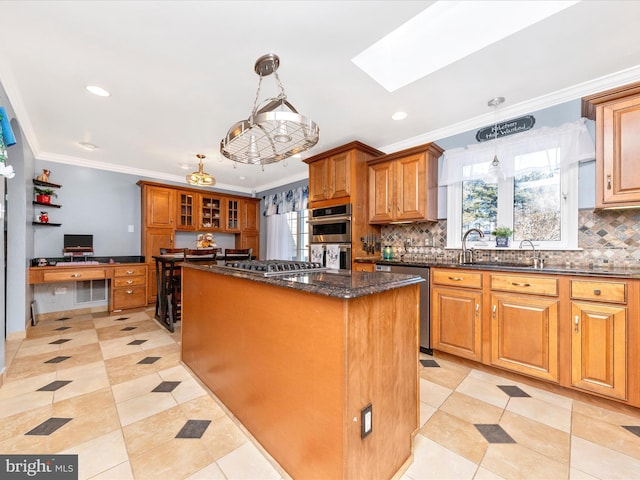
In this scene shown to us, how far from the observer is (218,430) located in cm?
159

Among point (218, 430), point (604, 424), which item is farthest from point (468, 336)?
point (218, 430)

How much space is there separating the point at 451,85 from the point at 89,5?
253 centimetres

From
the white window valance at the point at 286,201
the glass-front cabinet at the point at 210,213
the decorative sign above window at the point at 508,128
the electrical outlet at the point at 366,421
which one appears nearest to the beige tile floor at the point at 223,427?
the electrical outlet at the point at 366,421

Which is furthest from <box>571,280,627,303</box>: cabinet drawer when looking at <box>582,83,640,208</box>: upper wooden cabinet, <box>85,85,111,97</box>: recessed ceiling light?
<box>85,85,111,97</box>: recessed ceiling light

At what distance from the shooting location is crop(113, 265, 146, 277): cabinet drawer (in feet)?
13.7

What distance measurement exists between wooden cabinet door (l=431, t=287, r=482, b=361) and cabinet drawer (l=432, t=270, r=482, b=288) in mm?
54

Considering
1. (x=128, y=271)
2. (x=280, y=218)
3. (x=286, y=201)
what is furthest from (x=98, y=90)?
(x=280, y=218)

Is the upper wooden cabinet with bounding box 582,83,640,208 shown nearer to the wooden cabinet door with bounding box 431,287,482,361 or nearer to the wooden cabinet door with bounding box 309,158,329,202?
the wooden cabinet door with bounding box 431,287,482,361

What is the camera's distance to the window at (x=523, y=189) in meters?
2.39

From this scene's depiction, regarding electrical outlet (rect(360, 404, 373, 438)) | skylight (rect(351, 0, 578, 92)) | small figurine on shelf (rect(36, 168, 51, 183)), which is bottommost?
electrical outlet (rect(360, 404, 373, 438))

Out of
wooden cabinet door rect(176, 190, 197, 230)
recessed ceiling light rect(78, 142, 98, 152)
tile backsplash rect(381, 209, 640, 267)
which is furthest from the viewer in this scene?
wooden cabinet door rect(176, 190, 197, 230)

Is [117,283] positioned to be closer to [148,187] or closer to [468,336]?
[148,187]

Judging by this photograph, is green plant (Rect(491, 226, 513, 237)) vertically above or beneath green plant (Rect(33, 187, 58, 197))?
beneath

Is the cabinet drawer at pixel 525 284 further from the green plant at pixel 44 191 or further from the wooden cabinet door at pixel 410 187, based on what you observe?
the green plant at pixel 44 191
